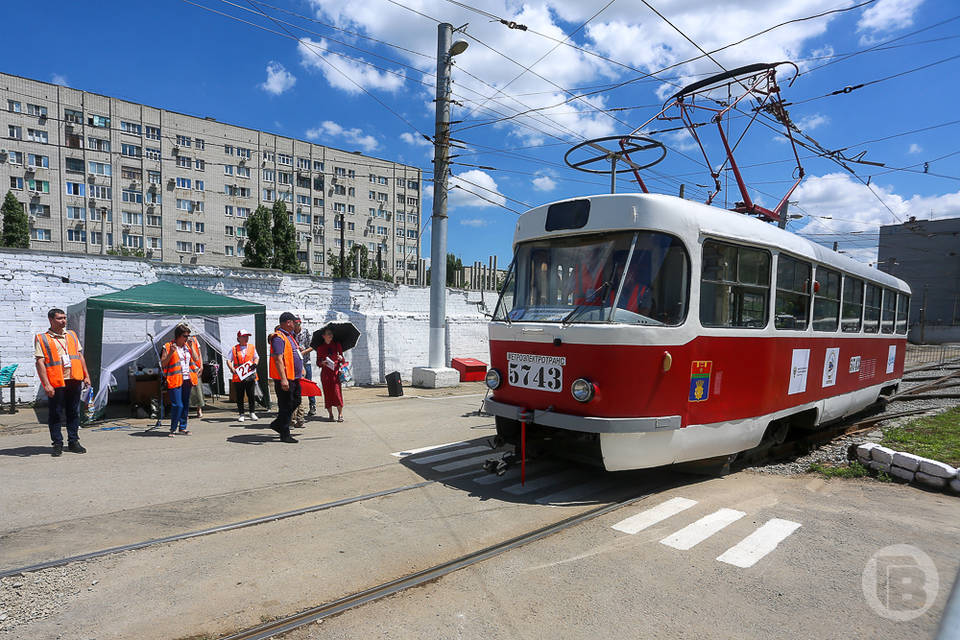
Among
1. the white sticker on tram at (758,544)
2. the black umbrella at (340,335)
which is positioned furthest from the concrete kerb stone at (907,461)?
the black umbrella at (340,335)

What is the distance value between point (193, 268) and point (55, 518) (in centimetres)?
893

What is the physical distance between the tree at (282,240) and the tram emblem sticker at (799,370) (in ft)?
132

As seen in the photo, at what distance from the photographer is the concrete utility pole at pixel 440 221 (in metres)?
15.2

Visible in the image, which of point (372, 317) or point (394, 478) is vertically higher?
point (372, 317)

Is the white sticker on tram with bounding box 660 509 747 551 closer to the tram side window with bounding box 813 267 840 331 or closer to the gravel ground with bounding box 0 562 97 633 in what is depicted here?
the tram side window with bounding box 813 267 840 331

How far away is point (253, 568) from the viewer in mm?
3955

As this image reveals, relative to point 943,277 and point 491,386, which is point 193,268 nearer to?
point 491,386

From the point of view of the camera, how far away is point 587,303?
18.3 feet

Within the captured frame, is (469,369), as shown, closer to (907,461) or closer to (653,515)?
(907,461)

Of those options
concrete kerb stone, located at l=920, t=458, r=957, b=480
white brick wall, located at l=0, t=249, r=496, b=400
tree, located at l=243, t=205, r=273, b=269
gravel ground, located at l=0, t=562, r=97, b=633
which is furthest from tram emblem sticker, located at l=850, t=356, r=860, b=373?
tree, located at l=243, t=205, r=273, b=269

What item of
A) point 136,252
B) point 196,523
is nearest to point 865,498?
point 196,523

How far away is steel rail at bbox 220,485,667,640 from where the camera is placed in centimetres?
316

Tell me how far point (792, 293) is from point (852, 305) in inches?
Result: 119

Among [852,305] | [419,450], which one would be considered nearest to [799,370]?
[852,305]
